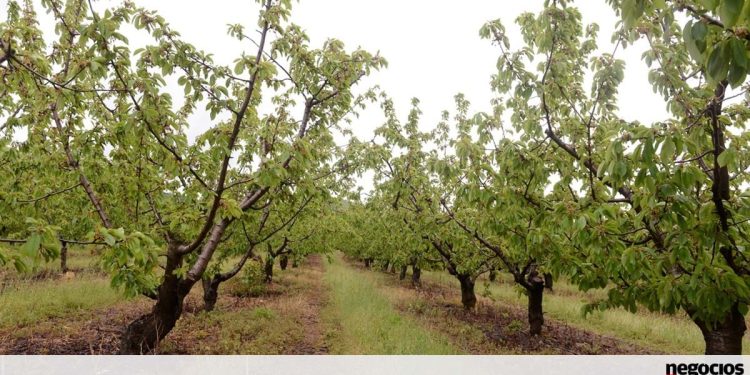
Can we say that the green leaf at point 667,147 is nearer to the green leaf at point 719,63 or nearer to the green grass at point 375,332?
the green leaf at point 719,63

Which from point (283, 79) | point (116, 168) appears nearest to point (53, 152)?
point (116, 168)

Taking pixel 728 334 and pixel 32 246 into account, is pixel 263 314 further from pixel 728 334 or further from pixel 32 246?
pixel 728 334

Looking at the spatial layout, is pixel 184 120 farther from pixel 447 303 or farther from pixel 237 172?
pixel 447 303

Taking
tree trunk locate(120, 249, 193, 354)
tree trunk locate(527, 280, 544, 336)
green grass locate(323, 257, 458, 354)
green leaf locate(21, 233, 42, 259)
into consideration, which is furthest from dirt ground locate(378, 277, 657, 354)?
green leaf locate(21, 233, 42, 259)

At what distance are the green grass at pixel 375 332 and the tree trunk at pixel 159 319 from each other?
481 cm

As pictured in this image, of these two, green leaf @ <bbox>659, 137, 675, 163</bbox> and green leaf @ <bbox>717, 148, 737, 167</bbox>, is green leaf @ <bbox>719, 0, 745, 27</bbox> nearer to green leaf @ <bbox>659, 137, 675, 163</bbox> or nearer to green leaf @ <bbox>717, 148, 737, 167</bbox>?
green leaf @ <bbox>659, 137, 675, 163</bbox>

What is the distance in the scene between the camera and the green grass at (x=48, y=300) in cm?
1250

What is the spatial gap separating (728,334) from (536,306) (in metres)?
8.79

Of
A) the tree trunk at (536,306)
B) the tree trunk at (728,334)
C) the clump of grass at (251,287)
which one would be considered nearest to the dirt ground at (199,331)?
the clump of grass at (251,287)

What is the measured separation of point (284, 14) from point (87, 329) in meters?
11.3

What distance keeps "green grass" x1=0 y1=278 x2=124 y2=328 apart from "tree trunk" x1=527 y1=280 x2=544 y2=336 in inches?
540

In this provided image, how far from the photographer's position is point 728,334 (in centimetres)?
585

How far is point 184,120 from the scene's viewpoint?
8.51 metres

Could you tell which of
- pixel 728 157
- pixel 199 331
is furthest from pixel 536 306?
pixel 728 157
